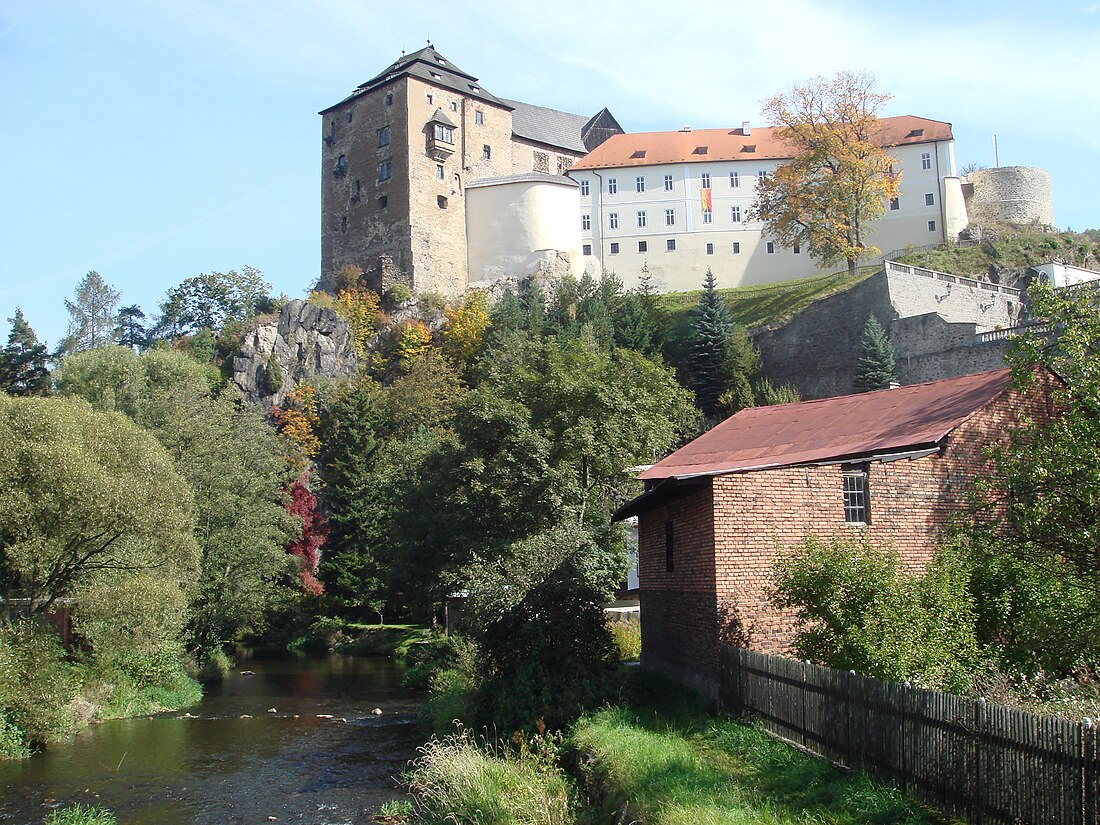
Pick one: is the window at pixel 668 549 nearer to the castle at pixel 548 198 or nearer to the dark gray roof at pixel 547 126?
the castle at pixel 548 198

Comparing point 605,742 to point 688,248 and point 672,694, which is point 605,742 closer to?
point 672,694

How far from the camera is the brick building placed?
17.2 metres

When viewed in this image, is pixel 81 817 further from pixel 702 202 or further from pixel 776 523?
pixel 702 202

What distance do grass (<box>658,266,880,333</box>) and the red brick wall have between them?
137 feet

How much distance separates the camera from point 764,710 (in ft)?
48.7

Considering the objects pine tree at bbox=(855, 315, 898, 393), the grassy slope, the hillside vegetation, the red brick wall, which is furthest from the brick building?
the grassy slope

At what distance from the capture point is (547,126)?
286 feet

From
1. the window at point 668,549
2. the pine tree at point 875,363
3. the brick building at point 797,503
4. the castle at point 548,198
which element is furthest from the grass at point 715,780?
the castle at point 548,198

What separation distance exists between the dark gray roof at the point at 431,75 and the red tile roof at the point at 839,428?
59.7 metres

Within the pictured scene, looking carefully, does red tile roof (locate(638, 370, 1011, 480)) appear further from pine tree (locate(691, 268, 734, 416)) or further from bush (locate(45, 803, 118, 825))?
pine tree (locate(691, 268, 734, 416))

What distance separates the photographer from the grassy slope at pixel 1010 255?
63.2 meters

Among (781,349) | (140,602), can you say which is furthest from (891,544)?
(781,349)

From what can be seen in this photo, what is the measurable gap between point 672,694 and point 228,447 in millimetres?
26057

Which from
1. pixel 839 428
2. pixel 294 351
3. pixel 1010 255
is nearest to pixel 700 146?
pixel 1010 255
